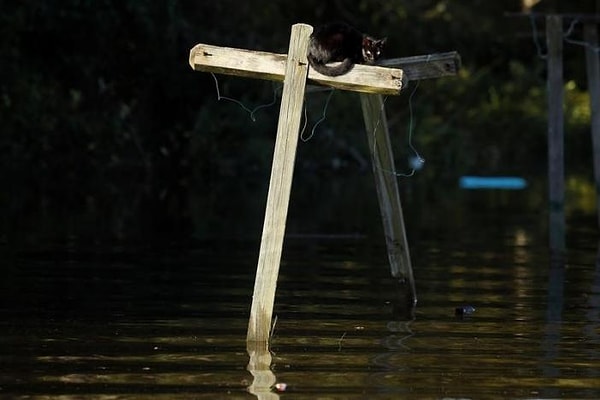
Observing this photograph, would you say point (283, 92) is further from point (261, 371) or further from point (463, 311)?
point (463, 311)

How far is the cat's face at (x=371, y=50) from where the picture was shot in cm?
1052

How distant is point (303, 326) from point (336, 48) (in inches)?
94.6

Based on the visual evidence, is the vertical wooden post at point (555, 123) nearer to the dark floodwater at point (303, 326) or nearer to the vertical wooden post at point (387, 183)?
the dark floodwater at point (303, 326)

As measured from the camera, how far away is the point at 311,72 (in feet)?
33.8

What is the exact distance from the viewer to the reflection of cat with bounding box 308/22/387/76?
10.2 meters

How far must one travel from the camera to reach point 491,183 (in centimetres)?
3344

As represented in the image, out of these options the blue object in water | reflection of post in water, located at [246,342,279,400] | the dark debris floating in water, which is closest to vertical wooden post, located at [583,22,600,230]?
the dark debris floating in water

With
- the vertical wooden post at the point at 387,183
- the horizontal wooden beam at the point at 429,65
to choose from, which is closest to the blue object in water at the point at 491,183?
the vertical wooden post at the point at 387,183

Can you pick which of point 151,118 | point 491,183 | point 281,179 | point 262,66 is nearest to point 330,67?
point 262,66

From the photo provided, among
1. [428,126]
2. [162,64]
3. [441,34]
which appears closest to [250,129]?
[162,64]

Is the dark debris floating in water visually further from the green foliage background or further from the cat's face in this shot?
the green foliage background

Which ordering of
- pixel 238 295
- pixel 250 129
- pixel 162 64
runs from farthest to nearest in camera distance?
1. pixel 250 129
2. pixel 162 64
3. pixel 238 295

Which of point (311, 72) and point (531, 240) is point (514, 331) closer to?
point (311, 72)

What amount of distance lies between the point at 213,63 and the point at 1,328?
2.58 m
